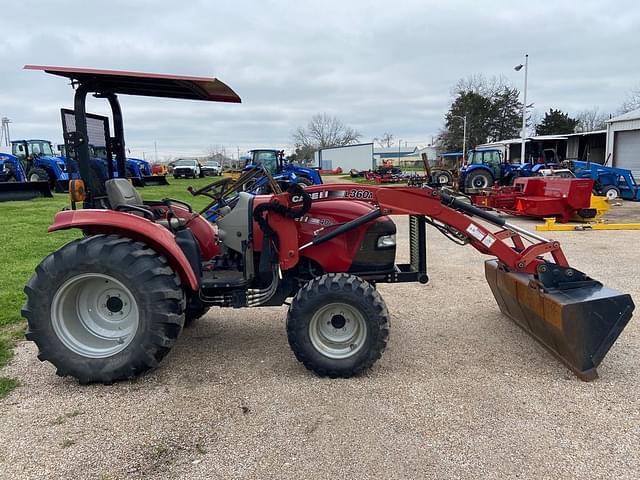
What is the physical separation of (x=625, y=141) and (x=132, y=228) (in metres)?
26.9

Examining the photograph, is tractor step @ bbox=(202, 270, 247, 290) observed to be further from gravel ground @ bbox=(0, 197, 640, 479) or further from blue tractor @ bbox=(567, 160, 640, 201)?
blue tractor @ bbox=(567, 160, 640, 201)

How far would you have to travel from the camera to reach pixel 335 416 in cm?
316

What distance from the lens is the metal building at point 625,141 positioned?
23.3 metres

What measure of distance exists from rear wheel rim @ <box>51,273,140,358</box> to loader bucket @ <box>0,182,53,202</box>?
1518cm

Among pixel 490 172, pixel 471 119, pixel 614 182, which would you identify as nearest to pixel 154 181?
pixel 490 172

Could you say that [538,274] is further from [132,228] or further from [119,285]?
[119,285]

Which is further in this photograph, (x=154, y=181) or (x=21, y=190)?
(x=154, y=181)

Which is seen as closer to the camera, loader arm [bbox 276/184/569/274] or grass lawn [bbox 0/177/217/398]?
loader arm [bbox 276/184/569/274]

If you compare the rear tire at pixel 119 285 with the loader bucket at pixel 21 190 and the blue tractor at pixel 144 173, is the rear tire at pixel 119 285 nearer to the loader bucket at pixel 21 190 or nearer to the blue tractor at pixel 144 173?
the loader bucket at pixel 21 190

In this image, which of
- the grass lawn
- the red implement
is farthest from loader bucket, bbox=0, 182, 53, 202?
the red implement

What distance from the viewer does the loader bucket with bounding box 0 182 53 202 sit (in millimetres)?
16312

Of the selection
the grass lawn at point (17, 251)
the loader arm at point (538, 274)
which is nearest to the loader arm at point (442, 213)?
the loader arm at point (538, 274)

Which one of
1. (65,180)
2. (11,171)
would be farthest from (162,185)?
(11,171)

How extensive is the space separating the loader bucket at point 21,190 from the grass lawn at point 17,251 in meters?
0.86
